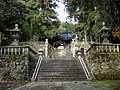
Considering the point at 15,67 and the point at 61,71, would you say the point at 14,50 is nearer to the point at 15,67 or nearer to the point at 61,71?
the point at 15,67

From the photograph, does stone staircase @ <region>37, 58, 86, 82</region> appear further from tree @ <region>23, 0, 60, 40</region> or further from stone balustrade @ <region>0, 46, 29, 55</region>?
tree @ <region>23, 0, 60, 40</region>

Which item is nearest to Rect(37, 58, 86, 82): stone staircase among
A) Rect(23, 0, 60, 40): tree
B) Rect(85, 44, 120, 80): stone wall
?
Rect(85, 44, 120, 80): stone wall

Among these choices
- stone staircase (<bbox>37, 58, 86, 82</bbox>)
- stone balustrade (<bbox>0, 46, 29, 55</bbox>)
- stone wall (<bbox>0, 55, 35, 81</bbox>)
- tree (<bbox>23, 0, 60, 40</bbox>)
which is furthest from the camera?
tree (<bbox>23, 0, 60, 40</bbox>)

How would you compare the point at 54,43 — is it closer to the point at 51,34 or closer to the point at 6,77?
the point at 51,34

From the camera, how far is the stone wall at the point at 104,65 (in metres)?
11.6

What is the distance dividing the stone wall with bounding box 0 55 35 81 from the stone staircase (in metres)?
0.88

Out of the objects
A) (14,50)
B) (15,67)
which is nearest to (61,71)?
(15,67)

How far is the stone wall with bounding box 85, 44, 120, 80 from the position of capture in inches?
458

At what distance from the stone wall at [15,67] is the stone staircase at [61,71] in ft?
2.87

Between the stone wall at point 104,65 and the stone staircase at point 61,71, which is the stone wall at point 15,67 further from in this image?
the stone wall at point 104,65

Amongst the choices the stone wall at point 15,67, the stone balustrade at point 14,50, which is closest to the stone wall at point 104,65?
the stone wall at point 15,67

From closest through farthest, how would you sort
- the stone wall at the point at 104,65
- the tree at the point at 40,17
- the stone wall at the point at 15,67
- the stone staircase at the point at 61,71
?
the stone staircase at the point at 61,71 < the stone wall at the point at 15,67 < the stone wall at the point at 104,65 < the tree at the point at 40,17

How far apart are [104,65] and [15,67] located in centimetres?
540

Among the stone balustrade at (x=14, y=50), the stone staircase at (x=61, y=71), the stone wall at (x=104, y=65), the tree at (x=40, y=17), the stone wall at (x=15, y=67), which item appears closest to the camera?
the stone staircase at (x=61, y=71)
